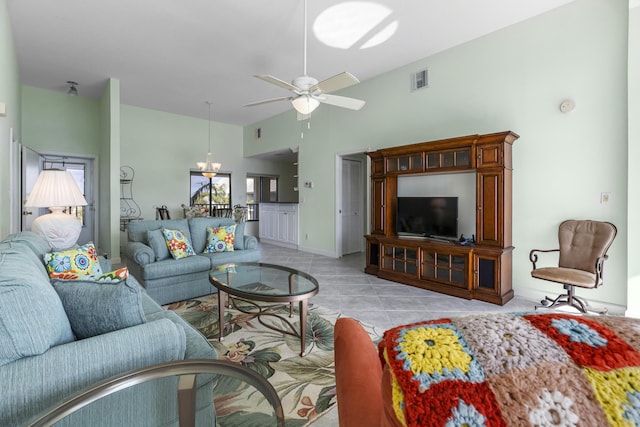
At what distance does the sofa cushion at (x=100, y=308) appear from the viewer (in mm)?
1246

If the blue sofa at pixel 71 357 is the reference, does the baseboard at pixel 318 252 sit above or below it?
below

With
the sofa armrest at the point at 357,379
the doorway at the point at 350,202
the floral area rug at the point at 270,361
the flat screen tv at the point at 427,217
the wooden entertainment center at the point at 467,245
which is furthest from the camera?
the doorway at the point at 350,202

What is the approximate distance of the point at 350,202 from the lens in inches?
254

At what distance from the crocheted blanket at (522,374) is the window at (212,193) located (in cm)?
772

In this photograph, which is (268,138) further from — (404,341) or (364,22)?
(404,341)

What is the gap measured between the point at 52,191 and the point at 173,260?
4.27 feet

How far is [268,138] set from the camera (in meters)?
7.88

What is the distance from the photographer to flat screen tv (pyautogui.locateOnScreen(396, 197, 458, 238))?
4.05m

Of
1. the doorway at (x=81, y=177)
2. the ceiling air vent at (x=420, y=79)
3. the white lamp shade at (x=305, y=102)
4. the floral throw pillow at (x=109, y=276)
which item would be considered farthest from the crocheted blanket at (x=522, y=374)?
the doorway at (x=81, y=177)

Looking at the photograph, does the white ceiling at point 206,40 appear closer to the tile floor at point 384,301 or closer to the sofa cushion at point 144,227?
the sofa cushion at point 144,227

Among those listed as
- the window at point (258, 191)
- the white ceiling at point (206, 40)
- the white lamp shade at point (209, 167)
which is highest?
the white ceiling at point (206, 40)

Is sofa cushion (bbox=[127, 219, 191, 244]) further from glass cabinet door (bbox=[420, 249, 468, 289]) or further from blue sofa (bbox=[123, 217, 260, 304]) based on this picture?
glass cabinet door (bbox=[420, 249, 468, 289])

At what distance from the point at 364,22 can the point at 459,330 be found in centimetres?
397

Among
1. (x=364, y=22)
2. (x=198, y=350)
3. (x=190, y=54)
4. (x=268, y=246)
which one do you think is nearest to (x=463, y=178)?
(x=364, y=22)
